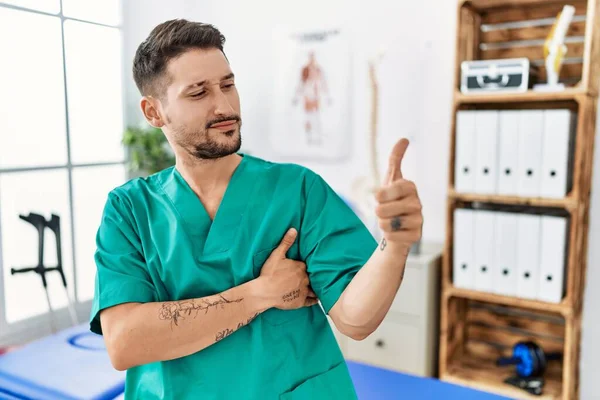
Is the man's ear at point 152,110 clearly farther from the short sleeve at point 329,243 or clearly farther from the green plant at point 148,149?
the green plant at point 148,149

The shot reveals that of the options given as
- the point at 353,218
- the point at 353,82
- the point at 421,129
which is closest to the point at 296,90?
the point at 353,82

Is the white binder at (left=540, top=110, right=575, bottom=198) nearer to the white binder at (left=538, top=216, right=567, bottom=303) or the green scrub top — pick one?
the white binder at (left=538, top=216, right=567, bottom=303)

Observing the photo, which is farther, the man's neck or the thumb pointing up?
the man's neck

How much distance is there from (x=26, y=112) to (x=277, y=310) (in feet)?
7.59

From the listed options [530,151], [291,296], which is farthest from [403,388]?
[530,151]

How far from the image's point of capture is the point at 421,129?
8.74ft

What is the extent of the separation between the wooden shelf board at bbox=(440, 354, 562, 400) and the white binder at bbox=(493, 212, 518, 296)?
16.1 inches

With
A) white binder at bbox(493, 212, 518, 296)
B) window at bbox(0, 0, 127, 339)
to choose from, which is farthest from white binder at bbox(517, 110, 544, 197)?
window at bbox(0, 0, 127, 339)

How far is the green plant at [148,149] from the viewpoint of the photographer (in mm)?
3062

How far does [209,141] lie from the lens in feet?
3.25

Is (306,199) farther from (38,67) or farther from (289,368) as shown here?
(38,67)

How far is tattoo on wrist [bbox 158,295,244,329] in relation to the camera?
0.93 metres

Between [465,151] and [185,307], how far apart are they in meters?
1.61

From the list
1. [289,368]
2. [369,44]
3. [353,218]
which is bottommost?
[289,368]
